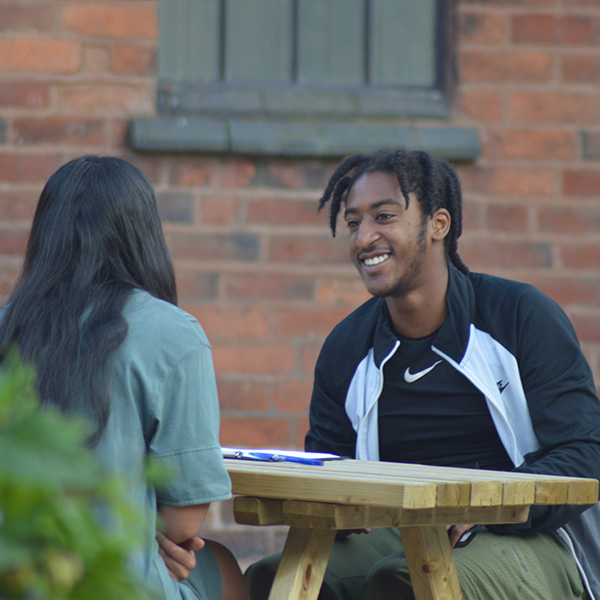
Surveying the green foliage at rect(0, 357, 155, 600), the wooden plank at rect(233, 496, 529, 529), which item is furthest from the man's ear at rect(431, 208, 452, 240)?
the green foliage at rect(0, 357, 155, 600)

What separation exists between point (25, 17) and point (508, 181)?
209 cm

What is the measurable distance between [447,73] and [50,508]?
3878 mm

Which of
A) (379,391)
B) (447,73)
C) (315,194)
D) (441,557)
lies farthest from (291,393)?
(441,557)

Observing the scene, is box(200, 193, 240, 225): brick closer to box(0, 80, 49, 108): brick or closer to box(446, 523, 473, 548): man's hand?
box(0, 80, 49, 108): brick

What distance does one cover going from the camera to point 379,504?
1.75m

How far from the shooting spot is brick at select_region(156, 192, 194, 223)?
3857 millimetres

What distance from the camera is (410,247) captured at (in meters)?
2.84

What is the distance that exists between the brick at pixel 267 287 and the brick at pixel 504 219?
809 millimetres

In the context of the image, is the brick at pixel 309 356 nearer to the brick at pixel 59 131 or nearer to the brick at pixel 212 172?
the brick at pixel 212 172

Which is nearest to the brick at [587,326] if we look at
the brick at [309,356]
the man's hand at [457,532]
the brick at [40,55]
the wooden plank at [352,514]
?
the brick at [309,356]

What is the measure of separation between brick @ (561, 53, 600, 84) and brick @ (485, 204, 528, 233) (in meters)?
0.63

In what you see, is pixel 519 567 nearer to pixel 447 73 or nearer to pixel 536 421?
pixel 536 421

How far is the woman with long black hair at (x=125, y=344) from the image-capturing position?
5.68 ft

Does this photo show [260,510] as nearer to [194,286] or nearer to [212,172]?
[194,286]
